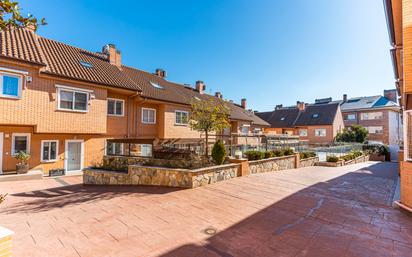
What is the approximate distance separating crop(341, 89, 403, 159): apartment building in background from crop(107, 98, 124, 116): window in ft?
144

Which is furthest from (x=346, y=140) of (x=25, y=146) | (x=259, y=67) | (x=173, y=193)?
(x=25, y=146)

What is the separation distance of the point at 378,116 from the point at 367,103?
4.25 meters

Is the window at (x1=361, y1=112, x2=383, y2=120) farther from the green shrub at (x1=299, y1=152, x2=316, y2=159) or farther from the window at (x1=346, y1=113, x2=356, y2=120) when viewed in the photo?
the green shrub at (x1=299, y1=152, x2=316, y2=159)

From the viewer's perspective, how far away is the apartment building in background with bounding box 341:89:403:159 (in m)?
38.9

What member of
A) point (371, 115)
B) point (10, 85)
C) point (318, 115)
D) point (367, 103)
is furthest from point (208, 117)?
point (367, 103)

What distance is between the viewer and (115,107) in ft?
52.8

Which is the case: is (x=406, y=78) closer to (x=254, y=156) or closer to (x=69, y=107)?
(x=254, y=156)

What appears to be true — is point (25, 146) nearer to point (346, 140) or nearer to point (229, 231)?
point (229, 231)

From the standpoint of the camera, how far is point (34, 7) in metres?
10.3

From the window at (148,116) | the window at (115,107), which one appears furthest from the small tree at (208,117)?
the window at (115,107)

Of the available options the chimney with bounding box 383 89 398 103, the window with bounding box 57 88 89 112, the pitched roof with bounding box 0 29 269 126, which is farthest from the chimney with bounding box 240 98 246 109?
the chimney with bounding box 383 89 398 103

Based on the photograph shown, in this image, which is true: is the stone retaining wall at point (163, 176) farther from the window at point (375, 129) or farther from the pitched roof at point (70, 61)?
the window at point (375, 129)

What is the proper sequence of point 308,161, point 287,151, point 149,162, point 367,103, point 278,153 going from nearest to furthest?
point 149,162, point 278,153, point 287,151, point 308,161, point 367,103

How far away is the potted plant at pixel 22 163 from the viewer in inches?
447
